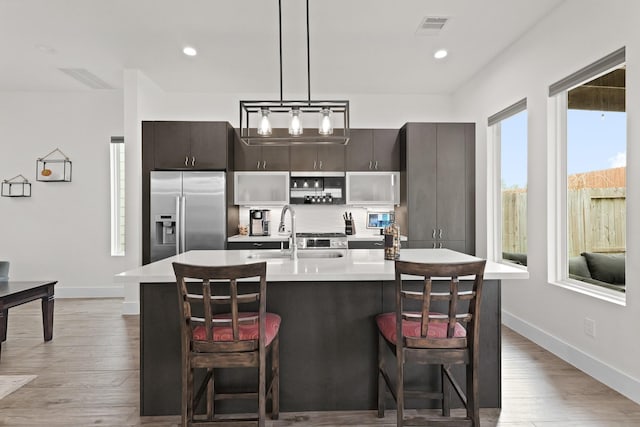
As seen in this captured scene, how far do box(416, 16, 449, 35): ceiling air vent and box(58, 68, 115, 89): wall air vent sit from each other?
13.4 feet

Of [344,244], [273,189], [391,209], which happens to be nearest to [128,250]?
[273,189]

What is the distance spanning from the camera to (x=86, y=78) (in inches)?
204

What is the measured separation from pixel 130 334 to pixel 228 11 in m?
3.28

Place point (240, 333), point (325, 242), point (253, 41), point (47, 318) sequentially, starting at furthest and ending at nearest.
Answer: point (325, 242)
point (253, 41)
point (47, 318)
point (240, 333)

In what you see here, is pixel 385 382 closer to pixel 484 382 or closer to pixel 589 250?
pixel 484 382

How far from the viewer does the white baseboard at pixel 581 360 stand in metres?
2.59

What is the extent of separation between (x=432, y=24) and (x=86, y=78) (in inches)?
A: 174

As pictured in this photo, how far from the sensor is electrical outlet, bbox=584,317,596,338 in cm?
292

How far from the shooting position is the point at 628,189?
8.68 feet

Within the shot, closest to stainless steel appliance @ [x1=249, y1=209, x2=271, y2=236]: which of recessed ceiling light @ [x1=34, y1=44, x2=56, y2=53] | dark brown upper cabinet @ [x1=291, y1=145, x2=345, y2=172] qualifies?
dark brown upper cabinet @ [x1=291, y1=145, x2=345, y2=172]

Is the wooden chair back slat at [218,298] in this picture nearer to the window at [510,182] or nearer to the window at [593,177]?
the window at [593,177]

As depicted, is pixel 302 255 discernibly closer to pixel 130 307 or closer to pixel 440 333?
pixel 440 333

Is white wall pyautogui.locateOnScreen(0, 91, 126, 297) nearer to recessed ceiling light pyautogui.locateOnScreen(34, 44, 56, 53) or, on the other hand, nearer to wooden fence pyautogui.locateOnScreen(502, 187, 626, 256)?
recessed ceiling light pyautogui.locateOnScreen(34, 44, 56, 53)

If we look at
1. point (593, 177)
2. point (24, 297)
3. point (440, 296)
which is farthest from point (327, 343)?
point (24, 297)
